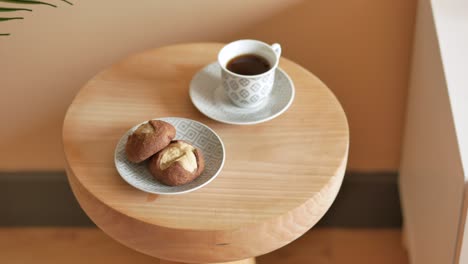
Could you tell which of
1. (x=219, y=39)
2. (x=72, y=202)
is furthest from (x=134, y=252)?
(x=219, y=39)

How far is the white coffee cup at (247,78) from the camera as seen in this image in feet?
3.49

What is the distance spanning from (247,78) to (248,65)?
7cm

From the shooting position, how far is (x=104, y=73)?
1175mm

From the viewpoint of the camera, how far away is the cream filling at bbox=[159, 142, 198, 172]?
971 mm

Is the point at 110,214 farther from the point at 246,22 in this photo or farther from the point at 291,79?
the point at 246,22

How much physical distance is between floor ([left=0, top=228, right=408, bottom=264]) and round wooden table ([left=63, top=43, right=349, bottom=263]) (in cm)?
40

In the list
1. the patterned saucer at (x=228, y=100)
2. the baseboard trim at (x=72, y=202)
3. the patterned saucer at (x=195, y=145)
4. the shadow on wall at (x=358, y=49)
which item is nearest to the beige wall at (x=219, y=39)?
the shadow on wall at (x=358, y=49)

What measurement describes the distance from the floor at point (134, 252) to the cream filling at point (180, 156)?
60cm

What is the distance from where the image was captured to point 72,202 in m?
1.61

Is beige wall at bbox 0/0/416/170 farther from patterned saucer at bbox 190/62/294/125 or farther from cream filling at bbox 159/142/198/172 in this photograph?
cream filling at bbox 159/142/198/172

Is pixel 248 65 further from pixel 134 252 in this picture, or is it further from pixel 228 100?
pixel 134 252

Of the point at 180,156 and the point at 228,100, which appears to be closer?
the point at 180,156

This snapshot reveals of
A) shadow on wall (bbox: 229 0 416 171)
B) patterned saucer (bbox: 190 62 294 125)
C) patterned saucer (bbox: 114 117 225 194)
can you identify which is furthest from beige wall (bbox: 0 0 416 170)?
patterned saucer (bbox: 114 117 225 194)

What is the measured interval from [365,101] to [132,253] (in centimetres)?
60
